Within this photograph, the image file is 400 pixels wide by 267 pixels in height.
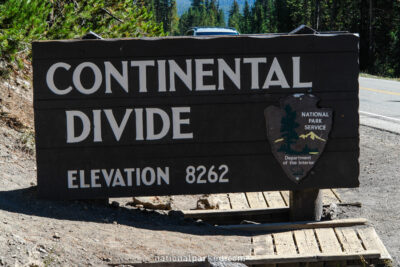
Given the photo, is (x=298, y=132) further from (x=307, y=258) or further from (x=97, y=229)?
(x=97, y=229)

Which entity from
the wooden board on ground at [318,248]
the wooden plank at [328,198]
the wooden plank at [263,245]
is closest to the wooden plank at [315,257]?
the wooden board on ground at [318,248]

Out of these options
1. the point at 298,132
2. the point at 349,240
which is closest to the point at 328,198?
the point at 298,132

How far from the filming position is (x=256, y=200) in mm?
7473

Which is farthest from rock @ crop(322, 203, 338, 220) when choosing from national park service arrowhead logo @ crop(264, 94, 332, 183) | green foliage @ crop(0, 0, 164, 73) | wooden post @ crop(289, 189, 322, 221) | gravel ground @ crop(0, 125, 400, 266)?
green foliage @ crop(0, 0, 164, 73)

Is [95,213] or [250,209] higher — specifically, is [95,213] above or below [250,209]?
above

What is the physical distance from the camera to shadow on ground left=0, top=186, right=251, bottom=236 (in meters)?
5.68

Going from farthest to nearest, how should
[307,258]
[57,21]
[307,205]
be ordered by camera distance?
1. [57,21]
2. [307,205]
3. [307,258]

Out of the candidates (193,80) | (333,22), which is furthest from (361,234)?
(333,22)

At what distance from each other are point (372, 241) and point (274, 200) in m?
1.96

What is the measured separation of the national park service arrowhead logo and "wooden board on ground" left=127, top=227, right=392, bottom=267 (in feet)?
2.18

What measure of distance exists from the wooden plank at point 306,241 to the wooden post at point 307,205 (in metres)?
0.32

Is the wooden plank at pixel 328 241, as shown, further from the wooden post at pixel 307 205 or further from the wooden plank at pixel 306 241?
the wooden post at pixel 307 205

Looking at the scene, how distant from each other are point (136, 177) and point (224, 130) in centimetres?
104

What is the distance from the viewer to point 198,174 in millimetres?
6098
